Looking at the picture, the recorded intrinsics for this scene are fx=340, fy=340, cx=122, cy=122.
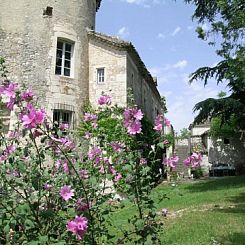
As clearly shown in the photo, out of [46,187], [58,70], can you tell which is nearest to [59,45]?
[58,70]

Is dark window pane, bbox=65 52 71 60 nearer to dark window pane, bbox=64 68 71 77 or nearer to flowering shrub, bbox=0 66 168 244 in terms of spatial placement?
dark window pane, bbox=64 68 71 77

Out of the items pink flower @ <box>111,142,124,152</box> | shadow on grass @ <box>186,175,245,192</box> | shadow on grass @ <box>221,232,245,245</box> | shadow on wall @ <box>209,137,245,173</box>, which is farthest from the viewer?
shadow on wall @ <box>209,137,245,173</box>

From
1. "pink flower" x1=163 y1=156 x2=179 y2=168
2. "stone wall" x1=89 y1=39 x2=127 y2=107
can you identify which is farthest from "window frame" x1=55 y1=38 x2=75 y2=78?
"pink flower" x1=163 y1=156 x2=179 y2=168

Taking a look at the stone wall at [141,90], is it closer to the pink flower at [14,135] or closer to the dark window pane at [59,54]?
the dark window pane at [59,54]

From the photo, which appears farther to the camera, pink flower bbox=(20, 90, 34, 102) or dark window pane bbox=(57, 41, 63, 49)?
dark window pane bbox=(57, 41, 63, 49)

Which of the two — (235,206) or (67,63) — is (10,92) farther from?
(67,63)

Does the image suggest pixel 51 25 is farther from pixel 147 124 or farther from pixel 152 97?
pixel 152 97

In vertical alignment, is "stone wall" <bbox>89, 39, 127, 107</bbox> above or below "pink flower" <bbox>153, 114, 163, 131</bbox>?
above

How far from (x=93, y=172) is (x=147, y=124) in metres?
13.3

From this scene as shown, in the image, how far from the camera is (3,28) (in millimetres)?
14852

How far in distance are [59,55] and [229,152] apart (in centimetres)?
2347

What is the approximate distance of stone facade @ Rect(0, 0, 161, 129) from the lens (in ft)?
47.6

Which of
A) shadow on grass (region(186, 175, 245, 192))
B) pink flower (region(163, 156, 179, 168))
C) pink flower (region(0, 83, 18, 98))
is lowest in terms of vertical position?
shadow on grass (region(186, 175, 245, 192))

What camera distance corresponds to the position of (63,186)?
8.98 feet
